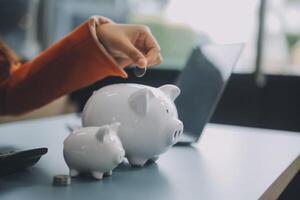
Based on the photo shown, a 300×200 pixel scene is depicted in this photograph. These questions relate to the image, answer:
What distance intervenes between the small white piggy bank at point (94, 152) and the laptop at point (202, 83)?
28cm

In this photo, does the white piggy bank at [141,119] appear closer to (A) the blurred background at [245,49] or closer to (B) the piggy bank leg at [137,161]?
(B) the piggy bank leg at [137,161]

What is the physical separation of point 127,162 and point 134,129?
0.22 ft

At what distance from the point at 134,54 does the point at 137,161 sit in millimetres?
168

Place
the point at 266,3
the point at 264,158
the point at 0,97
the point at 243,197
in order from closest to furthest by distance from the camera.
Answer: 1. the point at 243,197
2. the point at 264,158
3. the point at 0,97
4. the point at 266,3

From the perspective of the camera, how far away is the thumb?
71 cm

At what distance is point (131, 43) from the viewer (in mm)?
775

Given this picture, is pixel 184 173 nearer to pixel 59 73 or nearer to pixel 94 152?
pixel 94 152

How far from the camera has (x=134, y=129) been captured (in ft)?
2.12

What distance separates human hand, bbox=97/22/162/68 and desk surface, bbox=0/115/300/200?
0.16m

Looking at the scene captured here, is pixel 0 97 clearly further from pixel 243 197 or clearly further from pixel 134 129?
pixel 243 197

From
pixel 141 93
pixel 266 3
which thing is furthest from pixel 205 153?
pixel 266 3

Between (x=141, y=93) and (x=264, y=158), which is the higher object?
(x=141, y=93)

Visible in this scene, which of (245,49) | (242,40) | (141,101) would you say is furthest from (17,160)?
(242,40)

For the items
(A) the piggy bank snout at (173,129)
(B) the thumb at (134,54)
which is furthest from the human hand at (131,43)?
(A) the piggy bank snout at (173,129)
